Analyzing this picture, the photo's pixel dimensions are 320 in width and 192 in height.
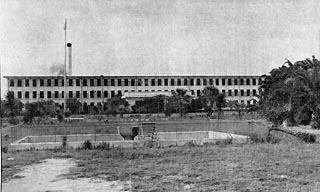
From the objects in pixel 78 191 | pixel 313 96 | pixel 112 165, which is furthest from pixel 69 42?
pixel 313 96

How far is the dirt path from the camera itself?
12.6 ft

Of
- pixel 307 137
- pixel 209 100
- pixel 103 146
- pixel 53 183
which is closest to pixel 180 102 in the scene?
pixel 209 100

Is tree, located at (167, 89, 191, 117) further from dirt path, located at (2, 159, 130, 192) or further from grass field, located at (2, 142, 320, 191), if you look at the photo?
dirt path, located at (2, 159, 130, 192)

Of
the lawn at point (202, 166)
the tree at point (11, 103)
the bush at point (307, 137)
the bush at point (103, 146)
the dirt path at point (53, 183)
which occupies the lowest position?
the dirt path at point (53, 183)

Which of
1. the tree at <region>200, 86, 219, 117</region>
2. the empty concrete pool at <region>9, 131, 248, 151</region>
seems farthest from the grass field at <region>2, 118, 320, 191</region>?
the tree at <region>200, 86, 219, 117</region>

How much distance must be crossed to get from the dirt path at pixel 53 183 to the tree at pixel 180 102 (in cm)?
1226

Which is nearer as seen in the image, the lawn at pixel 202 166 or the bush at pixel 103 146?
the lawn at pixel 202 166

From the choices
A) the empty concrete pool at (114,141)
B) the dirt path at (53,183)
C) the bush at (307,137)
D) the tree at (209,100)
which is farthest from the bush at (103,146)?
the tree at (209,100)

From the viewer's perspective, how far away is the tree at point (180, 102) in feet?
57.1

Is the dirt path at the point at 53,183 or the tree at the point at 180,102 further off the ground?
the tree at the point at 180,102

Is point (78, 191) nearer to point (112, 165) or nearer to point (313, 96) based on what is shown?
point (112, 165)

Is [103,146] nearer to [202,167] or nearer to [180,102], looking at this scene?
[202,167]

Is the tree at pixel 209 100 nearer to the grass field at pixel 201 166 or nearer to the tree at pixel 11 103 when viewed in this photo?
the tree at pixel 11 103

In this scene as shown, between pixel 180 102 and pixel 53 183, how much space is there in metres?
14.5
